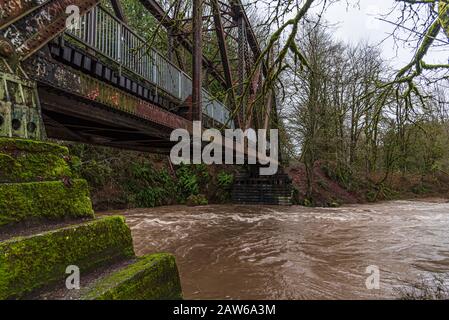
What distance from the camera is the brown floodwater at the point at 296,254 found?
3.64m

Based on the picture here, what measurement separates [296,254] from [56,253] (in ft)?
16.0

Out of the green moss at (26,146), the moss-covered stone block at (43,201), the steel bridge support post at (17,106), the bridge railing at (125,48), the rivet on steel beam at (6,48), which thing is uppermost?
the bridge railing at (125,48)

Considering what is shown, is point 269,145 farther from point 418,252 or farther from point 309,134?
point 418,252

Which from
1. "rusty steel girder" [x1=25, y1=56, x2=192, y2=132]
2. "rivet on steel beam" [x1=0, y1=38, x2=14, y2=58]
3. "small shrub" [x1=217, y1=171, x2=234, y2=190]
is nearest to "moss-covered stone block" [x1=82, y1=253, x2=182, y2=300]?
"rivet on steel beam" [x1=0, y1=38, x2=14, y2=58]

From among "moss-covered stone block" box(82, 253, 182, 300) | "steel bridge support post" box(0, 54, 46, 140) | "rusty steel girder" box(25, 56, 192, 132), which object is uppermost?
"rusty steel girder" box(25, 56, 192, 132)

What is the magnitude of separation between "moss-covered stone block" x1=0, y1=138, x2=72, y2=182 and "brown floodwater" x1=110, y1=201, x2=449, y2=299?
7.69 ft

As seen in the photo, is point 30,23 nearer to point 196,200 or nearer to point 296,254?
point 296,254

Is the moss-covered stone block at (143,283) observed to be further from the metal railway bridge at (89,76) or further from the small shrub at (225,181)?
the small shrub at (225,181)

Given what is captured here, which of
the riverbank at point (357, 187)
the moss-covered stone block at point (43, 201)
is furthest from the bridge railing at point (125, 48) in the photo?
the riverbank at point (357, 187)

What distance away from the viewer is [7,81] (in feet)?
5.51

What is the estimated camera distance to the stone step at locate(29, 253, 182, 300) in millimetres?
1200

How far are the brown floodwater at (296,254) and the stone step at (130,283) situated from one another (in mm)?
1929

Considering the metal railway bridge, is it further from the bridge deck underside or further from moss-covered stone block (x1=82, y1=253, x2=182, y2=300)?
moss-covered stone block (x1=82, y1=253, x2=182, y2=300)
